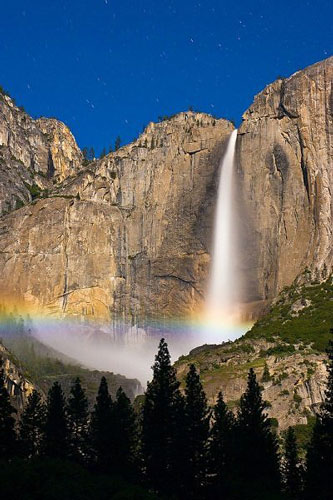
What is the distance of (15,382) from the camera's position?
337 ft

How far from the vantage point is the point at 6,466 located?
3909cm

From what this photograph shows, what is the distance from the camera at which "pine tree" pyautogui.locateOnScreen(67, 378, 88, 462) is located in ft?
202

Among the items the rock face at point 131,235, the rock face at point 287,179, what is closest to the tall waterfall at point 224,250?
the rock face at point 131,235

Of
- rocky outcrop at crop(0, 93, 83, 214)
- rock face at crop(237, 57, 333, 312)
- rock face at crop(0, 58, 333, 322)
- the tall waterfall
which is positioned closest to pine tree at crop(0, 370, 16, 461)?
rock face at crop(0, 58, 333, 322)

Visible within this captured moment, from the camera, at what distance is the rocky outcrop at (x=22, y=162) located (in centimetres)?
16012

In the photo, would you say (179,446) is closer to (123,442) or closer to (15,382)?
(123,442)

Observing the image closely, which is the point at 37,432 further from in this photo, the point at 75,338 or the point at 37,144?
the point at 37,144

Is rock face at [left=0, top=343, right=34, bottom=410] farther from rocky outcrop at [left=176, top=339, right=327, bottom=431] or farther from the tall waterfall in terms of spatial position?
the tall waterfall

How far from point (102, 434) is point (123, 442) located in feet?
5.47

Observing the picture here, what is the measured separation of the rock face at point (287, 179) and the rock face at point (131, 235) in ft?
21.9

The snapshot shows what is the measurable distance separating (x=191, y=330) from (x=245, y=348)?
31895mm

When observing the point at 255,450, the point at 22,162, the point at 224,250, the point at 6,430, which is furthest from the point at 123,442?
the point at 22,162

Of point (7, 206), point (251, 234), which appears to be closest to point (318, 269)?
point (251, 234)

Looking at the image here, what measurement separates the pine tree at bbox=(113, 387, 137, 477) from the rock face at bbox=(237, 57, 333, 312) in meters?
49.8
